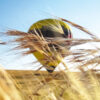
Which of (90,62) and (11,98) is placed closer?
(11,98)

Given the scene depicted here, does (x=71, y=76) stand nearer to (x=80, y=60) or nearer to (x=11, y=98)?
(x=80, y=60)

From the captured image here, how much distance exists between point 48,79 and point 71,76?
0.43 feet

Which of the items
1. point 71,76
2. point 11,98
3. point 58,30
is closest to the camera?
point 11,98

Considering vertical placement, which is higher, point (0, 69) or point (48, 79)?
point (0, 69)

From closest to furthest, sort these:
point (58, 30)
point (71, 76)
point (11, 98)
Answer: point (11, 98), point (71, 76), point (58, 30)

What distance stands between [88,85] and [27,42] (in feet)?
0.75

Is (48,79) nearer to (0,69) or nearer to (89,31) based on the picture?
(89,31)

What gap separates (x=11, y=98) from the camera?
0.17m

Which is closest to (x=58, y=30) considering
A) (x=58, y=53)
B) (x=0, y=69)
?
(x=58, y=53)

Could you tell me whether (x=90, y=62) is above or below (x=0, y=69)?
below

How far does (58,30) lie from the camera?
598 mm

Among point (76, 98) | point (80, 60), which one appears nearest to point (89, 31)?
point (80, 60)

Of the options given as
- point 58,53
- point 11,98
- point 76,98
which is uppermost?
point 11,98

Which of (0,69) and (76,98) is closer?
(0,69)
